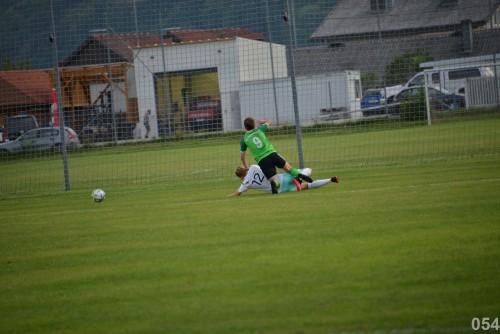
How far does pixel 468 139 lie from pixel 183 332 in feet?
67.0

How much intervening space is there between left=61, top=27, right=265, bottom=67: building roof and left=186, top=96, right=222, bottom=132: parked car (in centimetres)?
223

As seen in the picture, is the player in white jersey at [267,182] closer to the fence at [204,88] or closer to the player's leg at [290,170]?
the player's leg at [290,170]

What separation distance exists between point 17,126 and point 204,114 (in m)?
18.1

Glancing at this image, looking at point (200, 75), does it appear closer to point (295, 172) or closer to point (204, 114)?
point (204, 114)

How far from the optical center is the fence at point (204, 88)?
23.8 meters

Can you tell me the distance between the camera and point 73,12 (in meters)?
25.1

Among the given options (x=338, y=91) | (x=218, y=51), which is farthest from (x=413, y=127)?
(x=218, y=51)

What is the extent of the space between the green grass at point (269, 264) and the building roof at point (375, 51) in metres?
16.3

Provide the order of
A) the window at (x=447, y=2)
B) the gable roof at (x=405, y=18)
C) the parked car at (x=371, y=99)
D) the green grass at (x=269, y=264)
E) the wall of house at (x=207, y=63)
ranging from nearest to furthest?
1. the green grass at (x=269, y=264)
2. the wall of house at (x=207, y=63)
3. the parked car at (x=371, y=99)
4. the gable roof at (x=405, y=18)
5. the window at (x=447, y=2)

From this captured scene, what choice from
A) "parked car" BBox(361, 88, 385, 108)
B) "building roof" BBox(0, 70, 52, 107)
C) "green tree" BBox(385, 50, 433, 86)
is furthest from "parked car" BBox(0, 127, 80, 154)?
"parked car" BBox(361, 88, 385, 108)

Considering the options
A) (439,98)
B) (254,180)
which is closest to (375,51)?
(439,98)

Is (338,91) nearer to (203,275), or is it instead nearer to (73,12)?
(73,12)

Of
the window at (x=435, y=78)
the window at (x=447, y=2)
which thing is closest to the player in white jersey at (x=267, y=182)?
the window at (x=435, y=78)

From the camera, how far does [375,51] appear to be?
1318 inches
